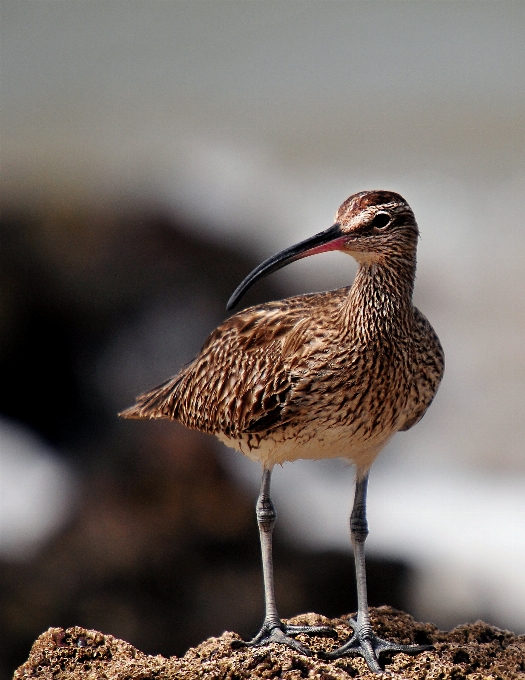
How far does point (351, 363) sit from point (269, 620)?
1688 millimetres

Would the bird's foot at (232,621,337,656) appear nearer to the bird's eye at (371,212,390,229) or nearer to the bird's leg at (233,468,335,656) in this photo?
the bird's leg at (233,468,335,656)

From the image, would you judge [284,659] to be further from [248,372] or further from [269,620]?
[248,372]

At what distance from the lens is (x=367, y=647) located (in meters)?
6.58

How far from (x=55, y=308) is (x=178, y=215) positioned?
2.37m

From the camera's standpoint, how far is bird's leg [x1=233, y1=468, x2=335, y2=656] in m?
6.63

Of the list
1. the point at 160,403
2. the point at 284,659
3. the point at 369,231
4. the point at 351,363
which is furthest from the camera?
the point at 160,403

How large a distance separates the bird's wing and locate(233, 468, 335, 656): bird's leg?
0.51 metres

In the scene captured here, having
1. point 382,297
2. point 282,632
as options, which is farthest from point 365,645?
point 382,297

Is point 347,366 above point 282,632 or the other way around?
above

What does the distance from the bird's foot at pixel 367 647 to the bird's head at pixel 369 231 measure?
2188mm

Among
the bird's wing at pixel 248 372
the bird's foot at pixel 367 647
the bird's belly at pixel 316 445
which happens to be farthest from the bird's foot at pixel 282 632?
the bird's wing at pixel 248 372

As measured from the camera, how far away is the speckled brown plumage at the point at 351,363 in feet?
21.2

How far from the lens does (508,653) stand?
6.75 meters

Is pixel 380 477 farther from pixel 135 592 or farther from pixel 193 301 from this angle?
pixel 135 592
